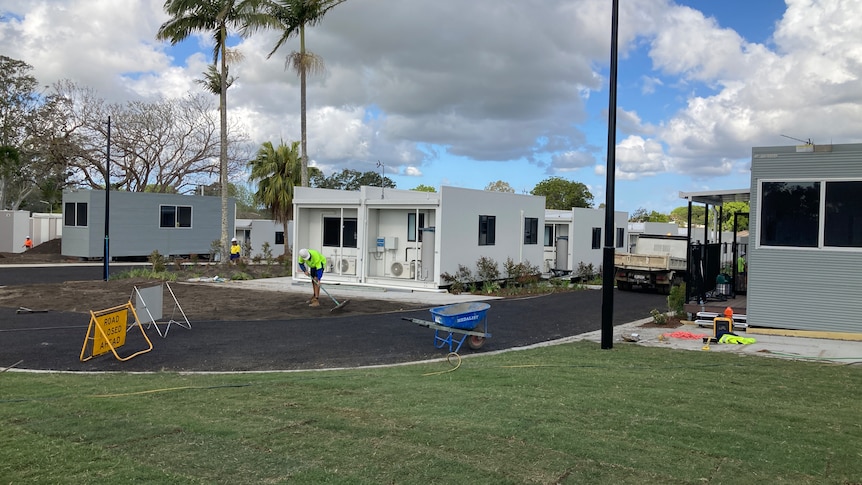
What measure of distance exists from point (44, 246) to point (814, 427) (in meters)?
41.2

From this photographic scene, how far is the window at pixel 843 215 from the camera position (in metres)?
11.2

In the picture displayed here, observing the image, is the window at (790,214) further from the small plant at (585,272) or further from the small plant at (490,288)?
the small plant at (585,272)

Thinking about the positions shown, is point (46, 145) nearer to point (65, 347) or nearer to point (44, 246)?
point (44, 246)

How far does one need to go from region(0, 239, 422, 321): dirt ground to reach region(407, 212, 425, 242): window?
12.2ft

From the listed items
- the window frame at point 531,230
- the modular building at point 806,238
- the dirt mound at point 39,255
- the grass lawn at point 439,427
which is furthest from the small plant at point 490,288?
the dirt mound at point 39,255

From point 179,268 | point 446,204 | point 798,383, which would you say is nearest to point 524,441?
point 798,383

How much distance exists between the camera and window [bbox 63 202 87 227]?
31.6 m

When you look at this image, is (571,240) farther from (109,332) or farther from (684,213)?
(684,213)

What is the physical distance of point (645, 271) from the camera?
22328 mm

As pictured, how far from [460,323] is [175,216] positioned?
27785mm

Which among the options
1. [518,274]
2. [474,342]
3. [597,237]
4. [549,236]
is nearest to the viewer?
[474,342]

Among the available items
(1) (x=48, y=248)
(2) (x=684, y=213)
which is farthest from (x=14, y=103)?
(2) (x=684, y=213)

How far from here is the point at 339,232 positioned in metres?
22.2

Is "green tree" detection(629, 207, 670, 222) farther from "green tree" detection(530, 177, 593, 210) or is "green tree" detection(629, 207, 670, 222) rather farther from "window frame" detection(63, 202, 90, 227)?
"window frame" detection(63, 202, 90, 227)
